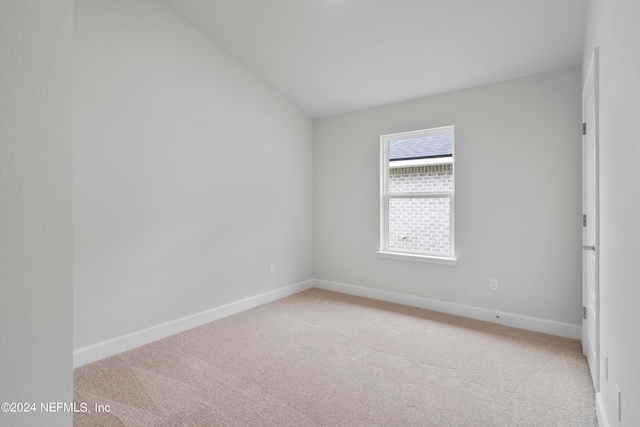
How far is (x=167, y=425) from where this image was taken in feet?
5.87

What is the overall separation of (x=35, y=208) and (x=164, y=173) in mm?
2475

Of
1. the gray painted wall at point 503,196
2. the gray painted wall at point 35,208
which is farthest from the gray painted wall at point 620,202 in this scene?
the gray painted wall at point 35,208

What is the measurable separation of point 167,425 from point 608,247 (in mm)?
2424

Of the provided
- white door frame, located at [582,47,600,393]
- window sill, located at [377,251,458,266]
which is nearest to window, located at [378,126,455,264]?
window sill, located at [377,251,458,266]

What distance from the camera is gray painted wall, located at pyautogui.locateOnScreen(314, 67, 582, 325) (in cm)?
293

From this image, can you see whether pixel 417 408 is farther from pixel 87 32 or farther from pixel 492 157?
pixel 87 32

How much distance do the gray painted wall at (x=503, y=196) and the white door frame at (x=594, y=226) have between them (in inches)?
8.7

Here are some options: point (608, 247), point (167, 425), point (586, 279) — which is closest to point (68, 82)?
point (167, 425)

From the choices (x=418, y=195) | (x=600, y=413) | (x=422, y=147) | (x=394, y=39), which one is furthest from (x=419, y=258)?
(x=394, y=39)

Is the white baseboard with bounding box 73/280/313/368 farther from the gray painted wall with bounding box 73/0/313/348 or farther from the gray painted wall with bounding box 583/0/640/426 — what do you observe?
the gray painted wall with bounding box 583/0/640/426

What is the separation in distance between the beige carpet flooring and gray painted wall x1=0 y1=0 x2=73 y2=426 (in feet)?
4.48

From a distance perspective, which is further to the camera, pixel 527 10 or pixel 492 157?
pixel 492 157

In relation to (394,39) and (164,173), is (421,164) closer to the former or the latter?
(394,39)

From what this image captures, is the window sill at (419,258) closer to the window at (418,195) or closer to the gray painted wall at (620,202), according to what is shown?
the window at (418,195)
